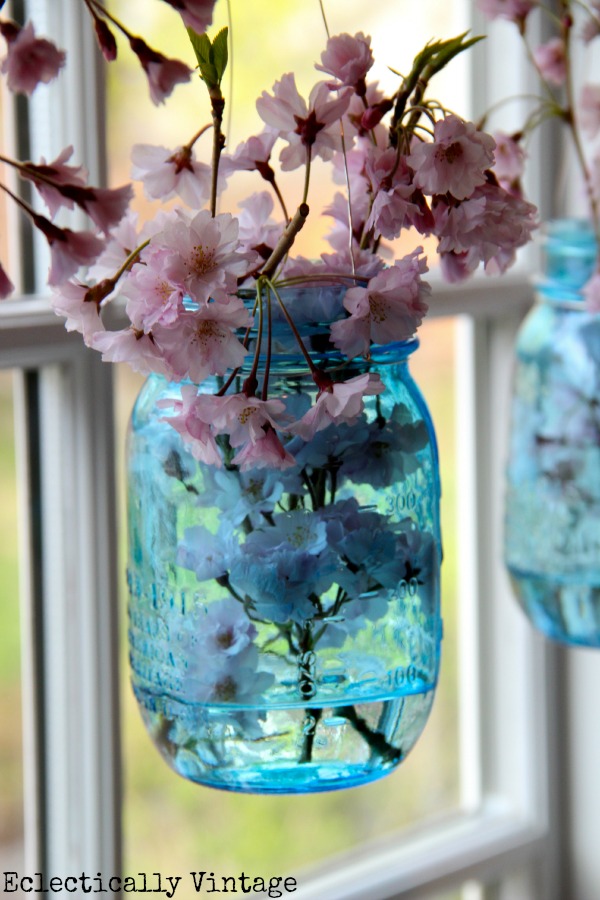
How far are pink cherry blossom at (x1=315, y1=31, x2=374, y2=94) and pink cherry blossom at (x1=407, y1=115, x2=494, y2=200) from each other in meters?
0.06

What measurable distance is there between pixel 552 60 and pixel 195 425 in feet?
1.95

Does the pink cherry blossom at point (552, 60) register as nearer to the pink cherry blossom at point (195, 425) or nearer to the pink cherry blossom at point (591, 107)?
the pink cherry blossom at point (591, 107)

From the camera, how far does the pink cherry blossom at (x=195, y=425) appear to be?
2.08 feet

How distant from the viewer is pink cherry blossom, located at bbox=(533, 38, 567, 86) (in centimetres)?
103

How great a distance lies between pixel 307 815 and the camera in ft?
4.38

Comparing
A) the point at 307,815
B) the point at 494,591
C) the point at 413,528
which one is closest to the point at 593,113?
the point at 413,528

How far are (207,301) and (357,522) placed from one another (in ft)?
0.60

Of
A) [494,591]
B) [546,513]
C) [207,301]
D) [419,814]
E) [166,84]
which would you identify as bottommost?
[419,814]

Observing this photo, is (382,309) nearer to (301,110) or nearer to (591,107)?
(301,110)

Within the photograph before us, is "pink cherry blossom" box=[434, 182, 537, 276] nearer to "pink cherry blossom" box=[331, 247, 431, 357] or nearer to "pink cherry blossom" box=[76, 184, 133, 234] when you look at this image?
"pink cherry blossom" box=[331, 247, 431, 357]

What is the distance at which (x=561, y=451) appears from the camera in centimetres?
104

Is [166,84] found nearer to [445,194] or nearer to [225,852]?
[445,194]

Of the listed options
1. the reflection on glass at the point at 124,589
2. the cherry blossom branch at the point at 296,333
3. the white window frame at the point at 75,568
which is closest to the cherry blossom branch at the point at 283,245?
the cherry blossom branch at the point at 296,333

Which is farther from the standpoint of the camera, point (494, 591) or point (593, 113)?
point (494, 591)
